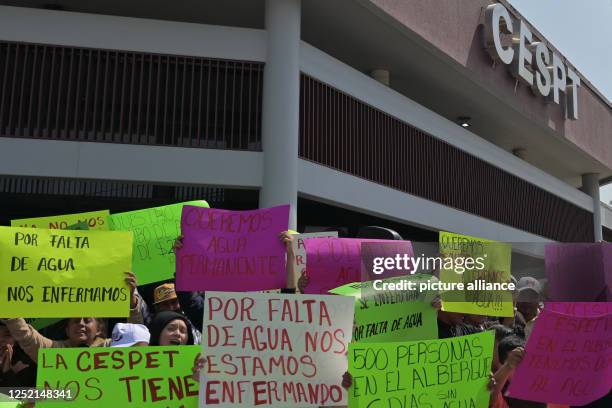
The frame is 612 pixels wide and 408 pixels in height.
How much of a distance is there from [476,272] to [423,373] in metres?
1.19

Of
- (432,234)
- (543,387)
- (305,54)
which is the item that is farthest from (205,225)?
(432,234)

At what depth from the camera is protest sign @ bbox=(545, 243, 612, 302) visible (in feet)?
13.7

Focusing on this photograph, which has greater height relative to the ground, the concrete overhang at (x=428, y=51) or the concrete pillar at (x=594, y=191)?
the concrete overhang at (x=428, y=51)

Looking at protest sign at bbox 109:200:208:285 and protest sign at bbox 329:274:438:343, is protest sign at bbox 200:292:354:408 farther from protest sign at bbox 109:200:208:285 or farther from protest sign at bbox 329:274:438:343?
protest sign at bbox 109:200:208:285

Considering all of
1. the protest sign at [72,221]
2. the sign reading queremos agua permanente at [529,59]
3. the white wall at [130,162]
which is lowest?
the protest sign at [72,221]

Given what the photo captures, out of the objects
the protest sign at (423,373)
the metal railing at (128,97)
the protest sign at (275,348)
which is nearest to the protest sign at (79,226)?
the protest sign at (275,348)

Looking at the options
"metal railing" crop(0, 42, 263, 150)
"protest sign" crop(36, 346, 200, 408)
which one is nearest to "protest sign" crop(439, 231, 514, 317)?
"protest sign" crop(36, 346, 200, 408)

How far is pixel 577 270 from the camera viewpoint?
4.22 meters

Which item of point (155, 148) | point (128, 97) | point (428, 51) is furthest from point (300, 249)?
point (428, 51)

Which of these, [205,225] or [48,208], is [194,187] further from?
[205,225]

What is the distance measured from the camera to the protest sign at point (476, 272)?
4.02 metres

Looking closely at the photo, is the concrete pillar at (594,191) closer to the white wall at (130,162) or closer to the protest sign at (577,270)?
the white wall at (130,162)

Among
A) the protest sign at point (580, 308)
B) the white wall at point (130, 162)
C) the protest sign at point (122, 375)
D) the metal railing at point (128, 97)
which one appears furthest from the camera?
the metal railing at point (128, 97)

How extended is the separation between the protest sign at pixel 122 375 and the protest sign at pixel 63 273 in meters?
0.86
